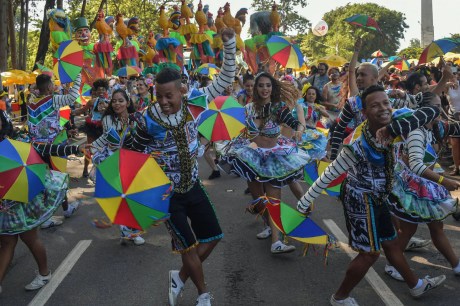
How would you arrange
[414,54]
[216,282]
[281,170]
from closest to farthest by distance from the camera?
[216,282], [281,170], [414,54]

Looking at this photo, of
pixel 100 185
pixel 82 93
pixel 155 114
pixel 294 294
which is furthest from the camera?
pixel 82 93

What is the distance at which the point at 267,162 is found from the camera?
6.29 meters

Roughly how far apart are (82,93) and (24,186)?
26.6 feet

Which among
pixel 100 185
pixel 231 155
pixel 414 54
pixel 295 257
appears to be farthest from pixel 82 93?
pixel 414 54

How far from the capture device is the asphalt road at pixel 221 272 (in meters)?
4.74

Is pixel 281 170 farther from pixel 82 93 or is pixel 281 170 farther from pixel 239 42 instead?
pixel 239 42

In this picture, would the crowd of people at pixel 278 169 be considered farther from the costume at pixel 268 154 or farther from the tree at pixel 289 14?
the tree at pixel 289 14

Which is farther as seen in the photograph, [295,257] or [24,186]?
[295,257]

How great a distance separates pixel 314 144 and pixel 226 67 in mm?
4063

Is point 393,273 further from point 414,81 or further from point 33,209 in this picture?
point 33,209

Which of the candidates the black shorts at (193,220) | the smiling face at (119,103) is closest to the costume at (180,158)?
the black shorts at (193,220)

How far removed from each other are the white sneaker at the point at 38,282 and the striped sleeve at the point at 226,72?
2.40 meters

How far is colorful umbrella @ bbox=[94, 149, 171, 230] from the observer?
3.89 meters

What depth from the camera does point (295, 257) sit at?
5766 millimetres
